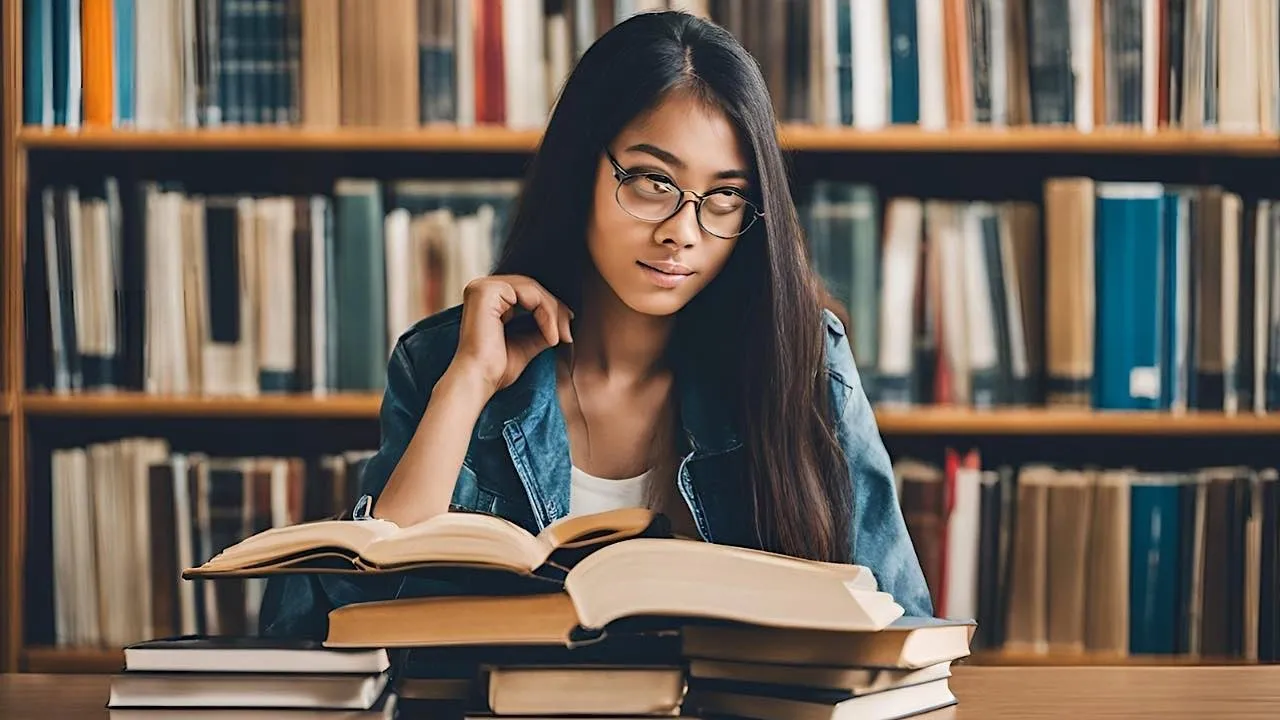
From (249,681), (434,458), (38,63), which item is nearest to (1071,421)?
(434,458)

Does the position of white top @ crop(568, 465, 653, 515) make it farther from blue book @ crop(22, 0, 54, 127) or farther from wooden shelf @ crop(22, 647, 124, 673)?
blue book @ crop(22, 0, 54, 127)

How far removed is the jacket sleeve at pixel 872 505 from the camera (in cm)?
127

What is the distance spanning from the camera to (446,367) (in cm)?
137

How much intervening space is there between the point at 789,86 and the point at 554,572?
1.25 meters

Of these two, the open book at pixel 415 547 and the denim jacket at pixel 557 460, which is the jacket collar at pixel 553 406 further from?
the open book at pixel 415 547

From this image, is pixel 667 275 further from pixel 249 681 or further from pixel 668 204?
pixel 249 681

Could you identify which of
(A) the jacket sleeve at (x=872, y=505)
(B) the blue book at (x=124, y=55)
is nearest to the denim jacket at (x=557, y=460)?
(A) the jacket sleeve at (x=872, y=505)

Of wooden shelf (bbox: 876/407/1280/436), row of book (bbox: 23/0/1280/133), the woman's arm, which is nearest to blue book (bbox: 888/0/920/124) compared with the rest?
row of book (bbox: 23/0/1280/133)

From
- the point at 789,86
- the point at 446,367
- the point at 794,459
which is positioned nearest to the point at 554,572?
the point at 794,459

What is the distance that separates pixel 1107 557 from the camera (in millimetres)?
1880

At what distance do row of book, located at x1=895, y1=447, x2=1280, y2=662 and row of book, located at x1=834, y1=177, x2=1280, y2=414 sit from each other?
12 centimetres

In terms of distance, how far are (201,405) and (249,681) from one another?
1248 mm

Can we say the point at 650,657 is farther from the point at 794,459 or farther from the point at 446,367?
the point at 446,367

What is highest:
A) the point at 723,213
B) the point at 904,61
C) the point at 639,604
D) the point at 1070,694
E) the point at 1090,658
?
the point at 904,61
